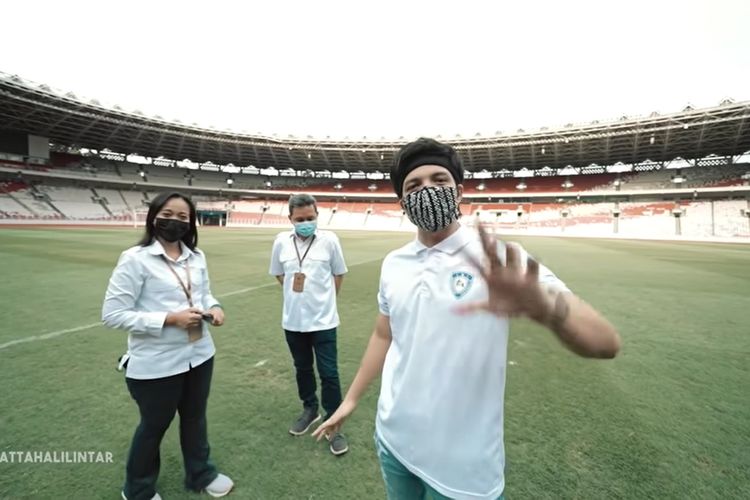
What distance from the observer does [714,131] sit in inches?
1334

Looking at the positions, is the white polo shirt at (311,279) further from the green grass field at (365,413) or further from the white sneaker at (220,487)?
the white sneaker at (220,487)

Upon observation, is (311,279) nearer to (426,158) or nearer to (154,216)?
(154,216)

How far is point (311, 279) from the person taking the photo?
9.72 ft

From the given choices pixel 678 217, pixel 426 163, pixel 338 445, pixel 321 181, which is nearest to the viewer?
pixel 426 163

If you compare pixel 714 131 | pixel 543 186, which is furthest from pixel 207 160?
pixel 714 131

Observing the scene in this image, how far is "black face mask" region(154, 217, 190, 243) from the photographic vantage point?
7.20 feet

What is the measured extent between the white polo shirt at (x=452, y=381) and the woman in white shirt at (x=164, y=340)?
145 centimetres

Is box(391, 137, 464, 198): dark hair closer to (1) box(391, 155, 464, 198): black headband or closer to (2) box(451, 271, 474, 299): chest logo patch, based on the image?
(1) box(391, 155, 464, 198): black headband

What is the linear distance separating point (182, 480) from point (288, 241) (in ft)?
6.38

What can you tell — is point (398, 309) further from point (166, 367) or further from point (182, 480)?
point (182, 480)

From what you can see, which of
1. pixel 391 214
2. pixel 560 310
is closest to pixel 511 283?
pixel 560 310

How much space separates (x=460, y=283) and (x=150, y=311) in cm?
193

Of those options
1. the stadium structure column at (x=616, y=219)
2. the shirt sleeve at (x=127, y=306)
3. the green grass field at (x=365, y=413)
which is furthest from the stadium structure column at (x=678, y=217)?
the shirt sleeve at (x=127, y=306)

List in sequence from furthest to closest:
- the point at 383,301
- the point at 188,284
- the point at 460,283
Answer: the point at 188,284, the point at 383,301, the point at 460,283
